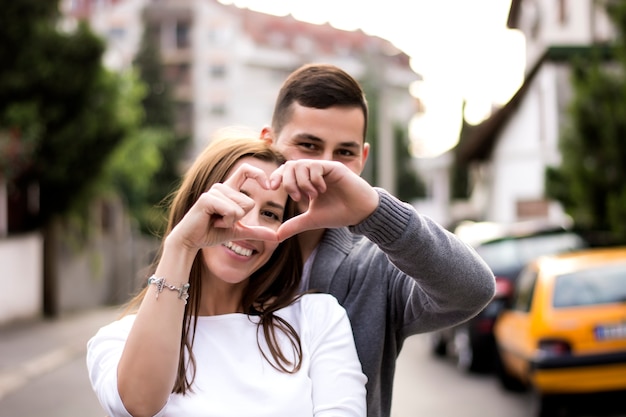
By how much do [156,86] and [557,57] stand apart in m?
41.6

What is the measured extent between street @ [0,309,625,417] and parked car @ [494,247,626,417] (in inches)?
37.0

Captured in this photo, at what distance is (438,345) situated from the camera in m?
14.9

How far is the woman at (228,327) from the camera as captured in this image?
2.17 meters

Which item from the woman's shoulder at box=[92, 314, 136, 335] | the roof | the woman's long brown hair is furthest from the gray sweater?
the roof

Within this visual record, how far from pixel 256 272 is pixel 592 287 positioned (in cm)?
631

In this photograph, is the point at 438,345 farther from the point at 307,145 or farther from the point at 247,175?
the point at 247,175

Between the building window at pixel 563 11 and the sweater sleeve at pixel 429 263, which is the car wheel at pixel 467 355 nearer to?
the sweater sleeve at pixel 429 263

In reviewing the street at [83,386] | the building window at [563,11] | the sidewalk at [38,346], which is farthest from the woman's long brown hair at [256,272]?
the building window at [563,11]

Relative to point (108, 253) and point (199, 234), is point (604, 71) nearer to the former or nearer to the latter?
point (199, 234)

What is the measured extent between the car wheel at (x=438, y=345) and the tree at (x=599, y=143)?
281 cm

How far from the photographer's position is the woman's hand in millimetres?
2129

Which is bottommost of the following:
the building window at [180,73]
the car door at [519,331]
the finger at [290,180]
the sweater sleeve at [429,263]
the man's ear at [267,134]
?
the car door at [519,331]

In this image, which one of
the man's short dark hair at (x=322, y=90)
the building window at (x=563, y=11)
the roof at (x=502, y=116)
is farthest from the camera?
the building window at (x=563, y=11)

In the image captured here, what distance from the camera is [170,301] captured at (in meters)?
2.20
